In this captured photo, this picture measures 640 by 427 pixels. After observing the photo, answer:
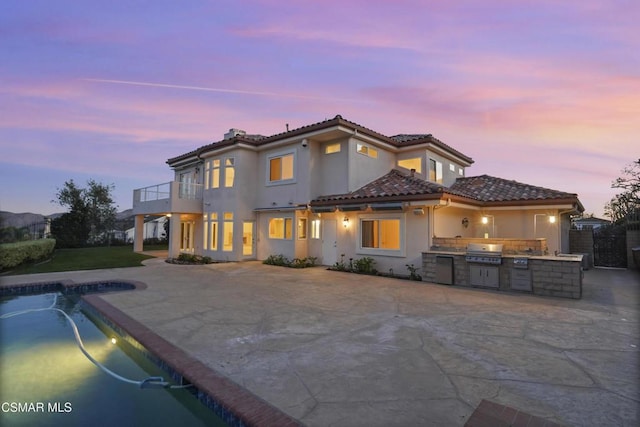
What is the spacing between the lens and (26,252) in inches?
582

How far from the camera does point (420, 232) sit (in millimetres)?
12656

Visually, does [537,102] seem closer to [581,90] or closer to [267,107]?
[581,90]

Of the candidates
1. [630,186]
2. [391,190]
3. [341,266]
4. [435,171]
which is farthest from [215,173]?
[630,186]

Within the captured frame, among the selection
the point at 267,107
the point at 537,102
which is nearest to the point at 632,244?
the point at 537,102

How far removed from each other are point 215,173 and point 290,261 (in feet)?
24.5

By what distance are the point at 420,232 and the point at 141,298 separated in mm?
9828

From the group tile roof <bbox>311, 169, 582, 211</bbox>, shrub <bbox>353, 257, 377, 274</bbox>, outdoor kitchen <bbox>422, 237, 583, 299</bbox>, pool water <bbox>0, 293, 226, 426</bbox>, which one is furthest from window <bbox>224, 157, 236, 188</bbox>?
pool water <bbox>0, 293, 226, 426</bbox>

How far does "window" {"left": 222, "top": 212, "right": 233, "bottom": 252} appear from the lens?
1789cm

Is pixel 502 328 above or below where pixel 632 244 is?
below

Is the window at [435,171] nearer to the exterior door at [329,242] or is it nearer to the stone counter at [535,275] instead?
the exterior door at [329,242]

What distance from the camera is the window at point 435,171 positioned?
679 inches

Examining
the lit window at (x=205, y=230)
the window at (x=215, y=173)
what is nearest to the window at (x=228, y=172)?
the window at (x=215, y=173)

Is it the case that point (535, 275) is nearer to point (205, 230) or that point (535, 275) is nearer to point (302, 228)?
point (302, 228)

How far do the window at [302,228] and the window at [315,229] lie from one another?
0.39 metres
